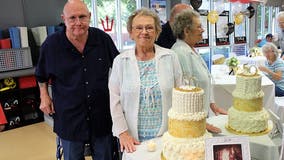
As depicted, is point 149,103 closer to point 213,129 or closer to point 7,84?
point 213,129

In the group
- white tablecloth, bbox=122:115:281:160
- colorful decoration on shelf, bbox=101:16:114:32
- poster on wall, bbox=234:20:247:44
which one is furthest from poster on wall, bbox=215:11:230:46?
white tablecloth, bbox=122:115:281:160

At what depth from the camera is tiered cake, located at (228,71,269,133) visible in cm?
147

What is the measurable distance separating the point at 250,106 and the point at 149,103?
561 millimetres

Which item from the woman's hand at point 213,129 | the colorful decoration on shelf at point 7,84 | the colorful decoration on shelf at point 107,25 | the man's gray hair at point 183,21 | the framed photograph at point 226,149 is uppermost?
the colorful decoration on shelf at point 107,25

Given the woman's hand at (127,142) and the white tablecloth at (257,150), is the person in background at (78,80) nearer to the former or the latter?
the woman's hand at (127,142)

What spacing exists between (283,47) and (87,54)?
430cm

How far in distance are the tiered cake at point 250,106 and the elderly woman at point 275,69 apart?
2.27m

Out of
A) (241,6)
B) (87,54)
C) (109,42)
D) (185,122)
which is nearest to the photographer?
(185,122)

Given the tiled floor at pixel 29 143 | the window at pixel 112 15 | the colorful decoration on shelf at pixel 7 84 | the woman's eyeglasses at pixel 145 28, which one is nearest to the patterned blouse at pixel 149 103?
the woman's eyeglasses at pixel 145 28

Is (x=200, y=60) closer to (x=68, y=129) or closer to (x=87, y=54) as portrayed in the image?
(x=87, y=54)

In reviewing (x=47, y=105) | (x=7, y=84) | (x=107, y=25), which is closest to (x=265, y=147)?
(x=47, y=105)

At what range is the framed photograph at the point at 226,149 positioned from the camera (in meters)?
1.07

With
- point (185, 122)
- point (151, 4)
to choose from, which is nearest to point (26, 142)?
point (185, 122)

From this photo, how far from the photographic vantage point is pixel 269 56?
3629 millimetres
